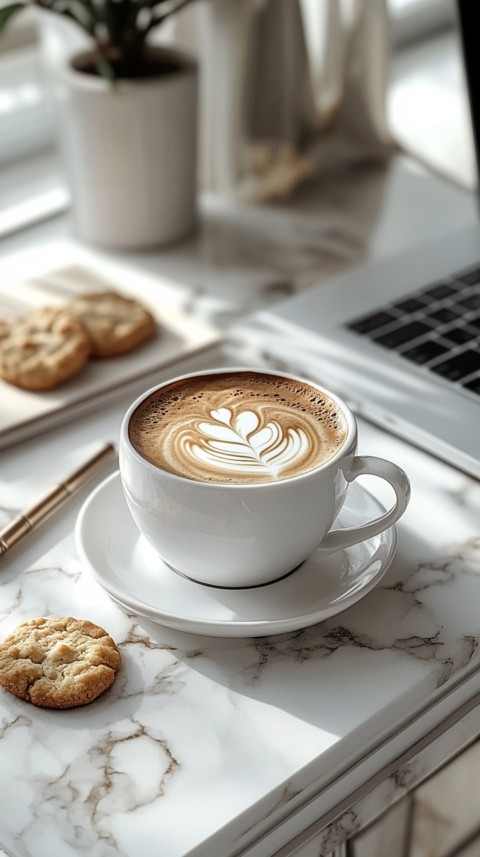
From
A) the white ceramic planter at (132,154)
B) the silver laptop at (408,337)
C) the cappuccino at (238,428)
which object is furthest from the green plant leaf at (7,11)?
the cappuccino at (238,428)

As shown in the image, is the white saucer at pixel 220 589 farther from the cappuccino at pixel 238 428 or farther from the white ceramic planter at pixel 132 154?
the white ceramic planter at pixel 132 154

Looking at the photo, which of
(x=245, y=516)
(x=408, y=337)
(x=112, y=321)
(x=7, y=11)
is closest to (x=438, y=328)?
(x=408, y=337)

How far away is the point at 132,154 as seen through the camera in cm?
108

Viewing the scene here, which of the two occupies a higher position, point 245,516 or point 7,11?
point 7,11

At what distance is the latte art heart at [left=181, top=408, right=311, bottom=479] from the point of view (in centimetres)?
60

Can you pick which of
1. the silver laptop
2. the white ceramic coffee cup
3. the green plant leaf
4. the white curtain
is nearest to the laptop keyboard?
the silver laptop

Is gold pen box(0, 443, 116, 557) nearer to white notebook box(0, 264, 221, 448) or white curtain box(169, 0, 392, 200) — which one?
white notebook box(0, 264, 221, 448)

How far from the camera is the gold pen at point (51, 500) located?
0.69 metres

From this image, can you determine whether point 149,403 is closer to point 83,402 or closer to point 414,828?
point 83,402

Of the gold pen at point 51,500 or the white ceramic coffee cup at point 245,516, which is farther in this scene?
the gold pen at point 51,500

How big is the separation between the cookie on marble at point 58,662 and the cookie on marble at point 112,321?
0.34 meters

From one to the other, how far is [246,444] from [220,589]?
0.09 metres

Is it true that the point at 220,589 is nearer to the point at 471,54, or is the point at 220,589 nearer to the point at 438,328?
the point at 438,328

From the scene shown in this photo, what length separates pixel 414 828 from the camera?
97 centimetres
